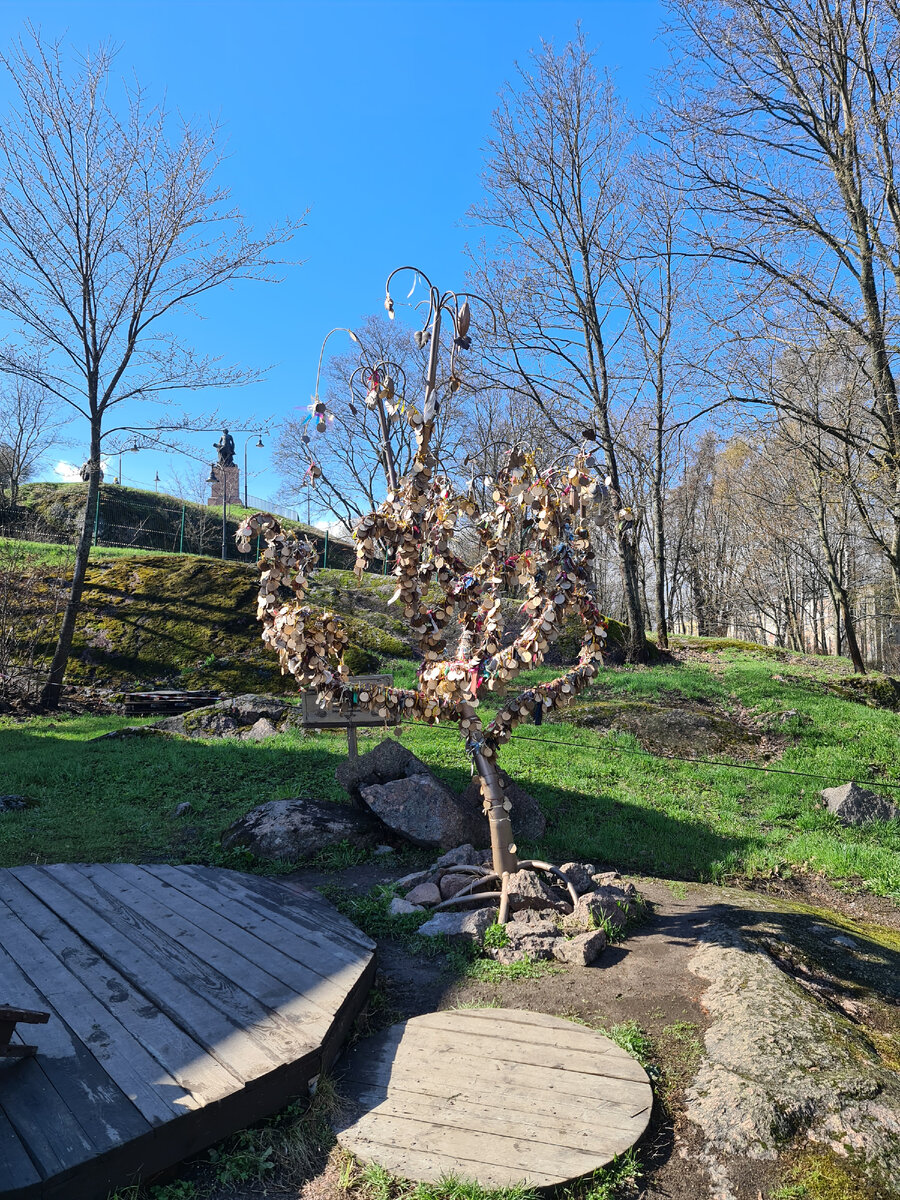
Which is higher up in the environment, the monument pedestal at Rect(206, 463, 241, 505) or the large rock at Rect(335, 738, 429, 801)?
the monument pedestal at Rect(206, 463, 241, 505)

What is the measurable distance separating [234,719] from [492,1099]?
7.55 m

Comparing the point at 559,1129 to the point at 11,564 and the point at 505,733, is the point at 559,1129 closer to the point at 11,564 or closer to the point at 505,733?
the point at 505,733

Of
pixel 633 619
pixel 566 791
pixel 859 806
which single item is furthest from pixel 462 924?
pixel 633 619

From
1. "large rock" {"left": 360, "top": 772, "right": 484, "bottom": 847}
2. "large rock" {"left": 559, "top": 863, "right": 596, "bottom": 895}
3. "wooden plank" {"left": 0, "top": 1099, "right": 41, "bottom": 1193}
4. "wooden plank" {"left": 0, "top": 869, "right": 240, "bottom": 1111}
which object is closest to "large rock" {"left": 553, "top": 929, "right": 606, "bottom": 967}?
"large rock" {"left": 559, "top": 863, "right": 596, "bottom": 895}

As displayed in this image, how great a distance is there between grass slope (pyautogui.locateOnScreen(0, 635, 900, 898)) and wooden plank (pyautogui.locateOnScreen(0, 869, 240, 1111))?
197cm

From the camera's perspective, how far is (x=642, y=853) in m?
5.81

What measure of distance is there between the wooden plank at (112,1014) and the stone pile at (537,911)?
5.40ft

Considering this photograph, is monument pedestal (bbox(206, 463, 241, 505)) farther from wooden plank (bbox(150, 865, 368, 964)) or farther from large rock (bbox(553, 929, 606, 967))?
large rock (bbox(553, 929, 606, 967))

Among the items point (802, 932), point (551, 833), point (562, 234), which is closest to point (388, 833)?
point (551, 833)

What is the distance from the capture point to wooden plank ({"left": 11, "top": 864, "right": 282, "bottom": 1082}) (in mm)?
2527

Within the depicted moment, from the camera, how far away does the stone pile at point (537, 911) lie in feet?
12.4

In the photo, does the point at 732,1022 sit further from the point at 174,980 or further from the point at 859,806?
the point at 859,806

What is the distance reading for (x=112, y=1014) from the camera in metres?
2.68

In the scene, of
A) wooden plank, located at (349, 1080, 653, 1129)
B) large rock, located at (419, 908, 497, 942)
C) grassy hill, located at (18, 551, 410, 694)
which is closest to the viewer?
wooden plank, located at (349, 1080, 653, 1129)
